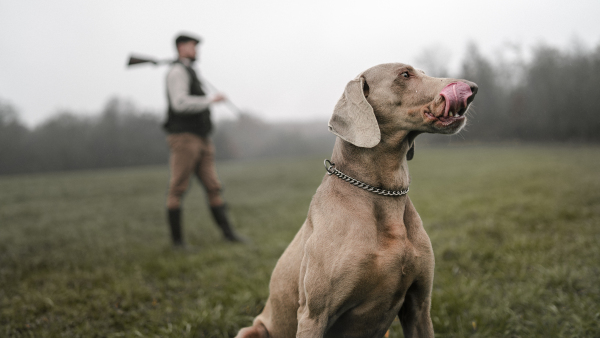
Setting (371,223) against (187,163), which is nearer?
(371,223)

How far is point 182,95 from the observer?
4828 mm

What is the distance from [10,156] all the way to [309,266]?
37.5 meters

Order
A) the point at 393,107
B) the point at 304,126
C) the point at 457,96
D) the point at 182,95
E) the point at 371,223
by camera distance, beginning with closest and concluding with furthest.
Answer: the point at 457,96 → the point at 371,223 → the point at 393,107 → the point at 182,95 → the point at 304,126

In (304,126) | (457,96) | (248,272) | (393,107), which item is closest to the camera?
(457,96)

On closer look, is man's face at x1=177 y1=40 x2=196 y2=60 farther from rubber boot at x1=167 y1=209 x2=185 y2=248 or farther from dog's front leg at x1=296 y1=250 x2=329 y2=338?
dog's front leg at x1=296 y1=250 x2=329 y2=338

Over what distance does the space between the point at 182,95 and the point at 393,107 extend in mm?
3694

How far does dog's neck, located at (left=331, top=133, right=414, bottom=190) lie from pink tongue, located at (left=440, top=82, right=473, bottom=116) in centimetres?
31

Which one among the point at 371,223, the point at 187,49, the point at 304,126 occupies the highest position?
the point at 187,49

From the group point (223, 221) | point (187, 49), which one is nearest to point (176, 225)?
point (223, 221)

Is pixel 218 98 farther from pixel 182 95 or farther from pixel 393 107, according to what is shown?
pixel 393 107

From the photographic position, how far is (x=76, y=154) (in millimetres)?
36094

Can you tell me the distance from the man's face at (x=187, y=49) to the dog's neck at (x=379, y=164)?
13.3 ft

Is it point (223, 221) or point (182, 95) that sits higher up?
point (182, 95)

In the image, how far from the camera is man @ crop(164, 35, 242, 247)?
4848 millimetres
